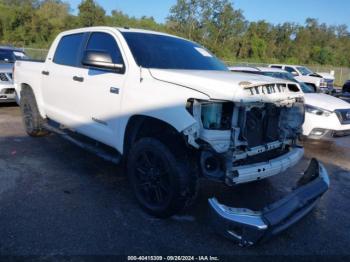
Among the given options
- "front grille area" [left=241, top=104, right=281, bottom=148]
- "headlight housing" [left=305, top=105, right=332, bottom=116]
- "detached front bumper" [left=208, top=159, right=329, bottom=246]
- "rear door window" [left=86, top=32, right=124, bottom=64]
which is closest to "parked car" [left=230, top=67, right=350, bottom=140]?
"headlight housing" [left=305, top=105, right=332, bottom=116]

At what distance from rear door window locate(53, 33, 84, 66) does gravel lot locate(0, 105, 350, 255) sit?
4.91 feet

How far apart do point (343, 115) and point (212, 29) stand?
170 ft

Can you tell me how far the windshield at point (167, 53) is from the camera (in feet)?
14.0

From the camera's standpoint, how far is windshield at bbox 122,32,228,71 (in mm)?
4254

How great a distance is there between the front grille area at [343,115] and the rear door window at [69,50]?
5177 millimetres

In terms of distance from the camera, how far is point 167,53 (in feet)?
14.9

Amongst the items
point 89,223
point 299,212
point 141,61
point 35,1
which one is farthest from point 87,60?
point 35,1

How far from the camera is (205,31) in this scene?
5691 cm

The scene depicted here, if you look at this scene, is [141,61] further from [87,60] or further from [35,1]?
[35,1]

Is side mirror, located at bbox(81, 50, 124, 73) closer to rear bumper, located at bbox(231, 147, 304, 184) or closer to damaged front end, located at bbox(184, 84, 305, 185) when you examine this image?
damaged front end, located at bbox(184, 84, 305, 185)

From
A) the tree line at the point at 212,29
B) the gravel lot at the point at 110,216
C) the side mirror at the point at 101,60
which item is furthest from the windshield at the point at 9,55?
the tree line at the point at 212,29

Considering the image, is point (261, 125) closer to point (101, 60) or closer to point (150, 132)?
point (150, 132)

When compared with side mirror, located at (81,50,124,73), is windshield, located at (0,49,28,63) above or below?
below

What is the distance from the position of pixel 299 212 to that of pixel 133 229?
1.60 meters
